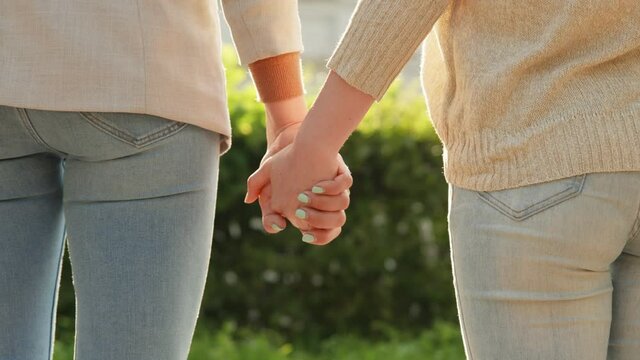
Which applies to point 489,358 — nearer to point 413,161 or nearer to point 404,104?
point 413,161

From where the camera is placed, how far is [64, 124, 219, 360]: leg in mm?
1851

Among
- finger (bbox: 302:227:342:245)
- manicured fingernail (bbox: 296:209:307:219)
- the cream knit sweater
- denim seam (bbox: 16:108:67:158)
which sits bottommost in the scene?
finger (bbox: 302:227:342:245)

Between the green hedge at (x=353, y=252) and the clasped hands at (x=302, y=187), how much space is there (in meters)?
2.53

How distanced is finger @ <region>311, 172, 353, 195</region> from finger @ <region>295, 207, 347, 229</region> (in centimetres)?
6

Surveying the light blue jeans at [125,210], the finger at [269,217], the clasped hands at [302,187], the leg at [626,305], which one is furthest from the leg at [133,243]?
the leg at [626,305]

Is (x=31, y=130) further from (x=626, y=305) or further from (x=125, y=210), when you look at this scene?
(x=626, y=305)

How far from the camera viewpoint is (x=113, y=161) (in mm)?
1850

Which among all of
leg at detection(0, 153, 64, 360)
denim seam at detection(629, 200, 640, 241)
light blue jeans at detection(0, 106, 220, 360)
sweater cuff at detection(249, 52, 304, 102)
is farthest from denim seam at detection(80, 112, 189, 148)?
denim seam at detection(629, 200, 640, 241)

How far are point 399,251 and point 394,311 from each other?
29cm

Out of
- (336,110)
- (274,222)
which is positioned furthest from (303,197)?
(336,110)

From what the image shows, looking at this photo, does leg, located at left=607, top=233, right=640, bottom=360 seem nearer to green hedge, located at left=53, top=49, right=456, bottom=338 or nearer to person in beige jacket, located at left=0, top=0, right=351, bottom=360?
person in beige jacket, located at left=0, top=0, right=351, bottom=360

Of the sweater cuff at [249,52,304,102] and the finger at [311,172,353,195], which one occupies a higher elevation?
the sweater cuff at [249,52,304,102]

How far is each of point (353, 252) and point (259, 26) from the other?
2.74 m

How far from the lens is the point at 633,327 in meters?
1.80
